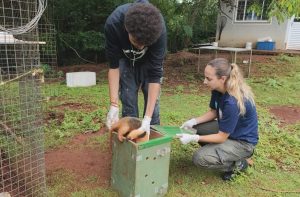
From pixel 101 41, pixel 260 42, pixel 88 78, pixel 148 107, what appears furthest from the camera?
pixel 260 42

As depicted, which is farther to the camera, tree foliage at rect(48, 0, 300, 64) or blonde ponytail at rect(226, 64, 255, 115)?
tree foliage at rect(48, 0, 300, 64)

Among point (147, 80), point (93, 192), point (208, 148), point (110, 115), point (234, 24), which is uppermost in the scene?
point (234, 24)

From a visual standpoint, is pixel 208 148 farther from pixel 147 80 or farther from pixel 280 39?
pixel 280 39

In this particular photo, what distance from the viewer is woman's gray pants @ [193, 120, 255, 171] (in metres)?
2.64

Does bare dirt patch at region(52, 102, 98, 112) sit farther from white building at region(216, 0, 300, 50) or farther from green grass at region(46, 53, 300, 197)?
white building at region(216, 0, 300, 50)

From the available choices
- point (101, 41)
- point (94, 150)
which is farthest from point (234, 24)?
point (94, 150)

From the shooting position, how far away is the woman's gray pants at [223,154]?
264cm

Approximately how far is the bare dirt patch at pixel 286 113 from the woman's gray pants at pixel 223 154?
6.06 ft

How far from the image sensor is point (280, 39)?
1112 cm

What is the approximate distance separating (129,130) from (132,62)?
2.14 ft

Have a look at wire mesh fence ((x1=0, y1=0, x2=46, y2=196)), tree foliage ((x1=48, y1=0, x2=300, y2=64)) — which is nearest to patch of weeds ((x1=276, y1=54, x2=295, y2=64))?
tree foliage ((x1=48, y1=0, x2=300, y2=64))

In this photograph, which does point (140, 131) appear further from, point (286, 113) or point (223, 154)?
point (286, 113)

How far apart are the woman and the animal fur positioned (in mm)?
403

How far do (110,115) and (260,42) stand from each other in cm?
973
